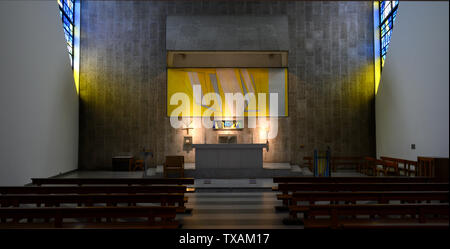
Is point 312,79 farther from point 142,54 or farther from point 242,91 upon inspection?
point 142,54

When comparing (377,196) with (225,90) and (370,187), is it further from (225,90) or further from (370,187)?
(225,90)

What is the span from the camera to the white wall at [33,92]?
7.69 m

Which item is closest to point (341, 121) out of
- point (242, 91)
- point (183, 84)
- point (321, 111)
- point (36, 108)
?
point (321, 111)

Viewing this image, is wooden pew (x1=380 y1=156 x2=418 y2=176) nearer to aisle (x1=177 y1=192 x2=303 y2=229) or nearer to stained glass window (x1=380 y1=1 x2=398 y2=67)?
stained glass window (x1=380 y1=1 x2=398 y2=67)

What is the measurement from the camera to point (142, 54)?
1309 centimetres

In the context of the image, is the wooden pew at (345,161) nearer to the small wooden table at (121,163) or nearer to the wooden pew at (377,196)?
the small wooden table at (121,163)

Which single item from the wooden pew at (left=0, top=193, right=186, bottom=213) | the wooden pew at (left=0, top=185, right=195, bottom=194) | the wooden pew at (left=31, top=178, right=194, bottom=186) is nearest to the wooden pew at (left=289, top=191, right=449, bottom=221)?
the wooden pew at (left=0, top=193, right=186, bottom=213)

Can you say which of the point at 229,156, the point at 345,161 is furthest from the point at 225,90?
the point at 345,161

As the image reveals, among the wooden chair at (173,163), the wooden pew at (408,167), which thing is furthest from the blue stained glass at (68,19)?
the wooden pew at (408,167)

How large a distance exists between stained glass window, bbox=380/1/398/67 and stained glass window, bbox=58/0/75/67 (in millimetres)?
11474

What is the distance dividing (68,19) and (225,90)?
6.30 m

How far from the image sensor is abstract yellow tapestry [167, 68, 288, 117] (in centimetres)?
1301

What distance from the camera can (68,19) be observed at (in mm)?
12180

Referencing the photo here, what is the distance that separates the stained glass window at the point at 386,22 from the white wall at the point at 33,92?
36.5 ft
